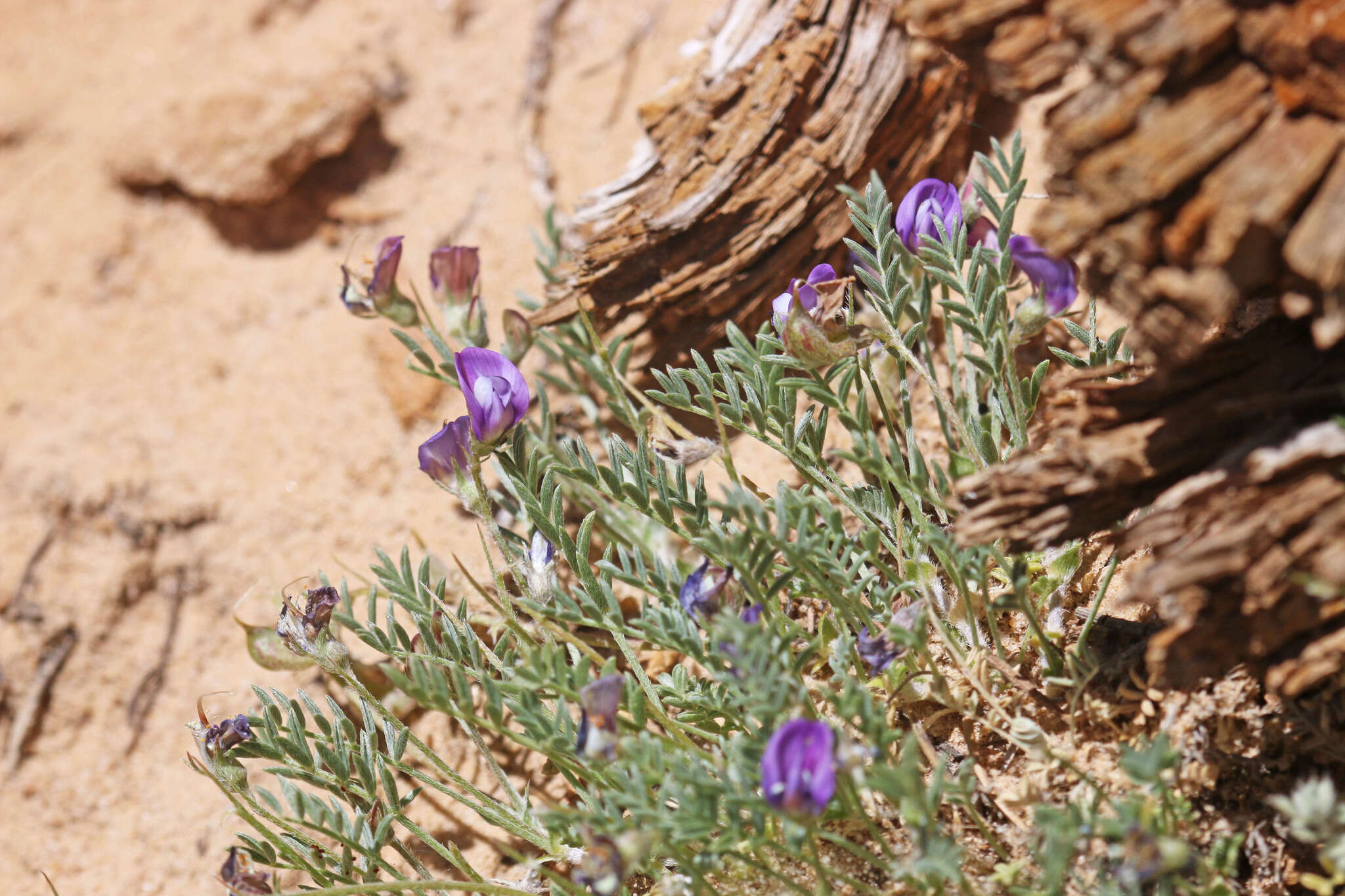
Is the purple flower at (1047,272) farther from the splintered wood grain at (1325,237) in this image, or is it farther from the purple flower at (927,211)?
the splintered wood grain at (1325,237)

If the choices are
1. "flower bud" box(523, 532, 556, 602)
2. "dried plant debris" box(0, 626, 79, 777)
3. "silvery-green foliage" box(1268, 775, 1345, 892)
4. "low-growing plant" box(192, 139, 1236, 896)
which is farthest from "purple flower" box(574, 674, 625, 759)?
"dried plant debris" box(0, 626, 79, 777)

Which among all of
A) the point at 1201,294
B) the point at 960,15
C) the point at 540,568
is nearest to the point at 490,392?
the point at 540,568

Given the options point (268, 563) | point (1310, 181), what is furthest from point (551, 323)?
point (1310, 181)

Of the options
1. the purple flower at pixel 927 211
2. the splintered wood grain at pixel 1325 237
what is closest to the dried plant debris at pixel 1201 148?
the splintered wood grain at pixel 1325 237

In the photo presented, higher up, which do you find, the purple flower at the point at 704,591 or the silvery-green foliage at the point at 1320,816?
the purple flower at the point at 704,591

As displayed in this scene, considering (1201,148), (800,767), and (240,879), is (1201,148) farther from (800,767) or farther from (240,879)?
(240,879)

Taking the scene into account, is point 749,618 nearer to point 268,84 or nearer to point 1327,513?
point 1327,513

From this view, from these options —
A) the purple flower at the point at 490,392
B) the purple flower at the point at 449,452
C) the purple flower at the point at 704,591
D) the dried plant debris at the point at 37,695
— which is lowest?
the dried plant debris at the point at 37,695

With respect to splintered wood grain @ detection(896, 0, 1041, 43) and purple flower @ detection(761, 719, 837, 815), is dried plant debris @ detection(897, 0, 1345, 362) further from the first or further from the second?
purple flower @ detection(761, 719, 837, 815)
